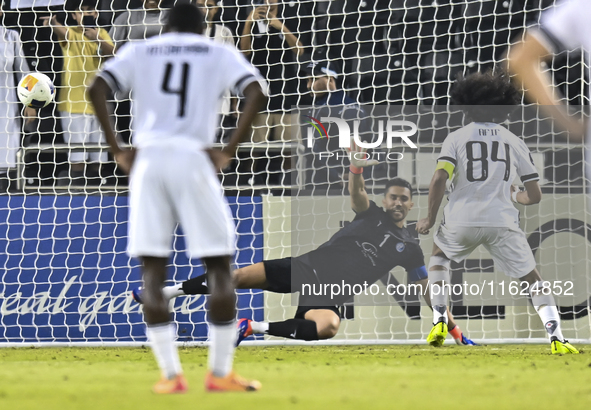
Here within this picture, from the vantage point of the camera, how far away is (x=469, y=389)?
133 inches

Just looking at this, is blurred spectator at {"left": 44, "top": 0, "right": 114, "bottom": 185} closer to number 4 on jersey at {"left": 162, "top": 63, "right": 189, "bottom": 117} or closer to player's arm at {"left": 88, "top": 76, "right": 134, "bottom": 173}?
player's arm at {"left": 88, "top": 76, "right": 134, "bottom": 173}

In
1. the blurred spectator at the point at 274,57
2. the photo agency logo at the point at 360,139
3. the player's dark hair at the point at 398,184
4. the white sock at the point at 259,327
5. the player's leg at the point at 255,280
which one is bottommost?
the white sock at the point at 259,327

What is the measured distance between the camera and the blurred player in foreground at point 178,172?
10.3 feet

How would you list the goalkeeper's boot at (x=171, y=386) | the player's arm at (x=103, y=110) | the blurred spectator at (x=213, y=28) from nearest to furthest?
1. the goalkeeper's boot at (x=171, y=386)
2. the player's arm at (x=103, y=110)
3. the blurred spectator at (x=213, y=28)

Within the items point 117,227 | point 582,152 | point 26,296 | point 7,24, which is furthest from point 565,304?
point 7,24

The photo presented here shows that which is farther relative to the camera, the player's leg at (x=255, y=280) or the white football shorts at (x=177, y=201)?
the player's leg at (x=255, y=280)

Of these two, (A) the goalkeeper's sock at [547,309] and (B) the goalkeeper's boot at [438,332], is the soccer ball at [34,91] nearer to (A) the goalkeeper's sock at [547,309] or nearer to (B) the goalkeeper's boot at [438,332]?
(B) the goalkeeper's boot at [438,332]

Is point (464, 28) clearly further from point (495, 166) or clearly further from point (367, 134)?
point (495, 166)

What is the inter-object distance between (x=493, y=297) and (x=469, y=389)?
370 centimetres

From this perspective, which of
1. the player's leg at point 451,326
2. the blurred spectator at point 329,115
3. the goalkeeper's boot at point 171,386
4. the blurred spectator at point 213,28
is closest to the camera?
the goalkeeper's boot at point 171,386

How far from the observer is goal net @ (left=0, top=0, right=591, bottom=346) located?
22.7 ft

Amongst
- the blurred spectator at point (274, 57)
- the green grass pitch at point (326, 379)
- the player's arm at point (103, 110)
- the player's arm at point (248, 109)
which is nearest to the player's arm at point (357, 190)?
the green grass pitch at point (326, 379)

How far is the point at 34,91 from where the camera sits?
21.9 ft

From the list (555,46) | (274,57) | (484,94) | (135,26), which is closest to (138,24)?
(135,26)
